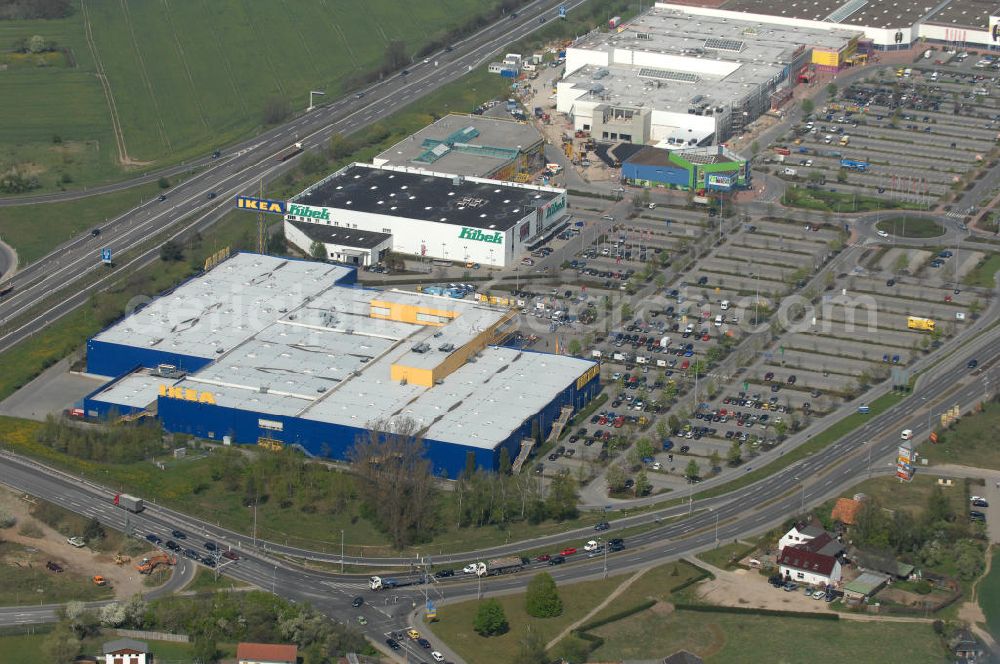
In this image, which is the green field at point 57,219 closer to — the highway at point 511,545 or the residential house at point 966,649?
the highway at point 511,545

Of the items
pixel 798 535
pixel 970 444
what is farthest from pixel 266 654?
pixel 970 444

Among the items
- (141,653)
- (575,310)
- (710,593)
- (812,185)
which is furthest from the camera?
(812,185)

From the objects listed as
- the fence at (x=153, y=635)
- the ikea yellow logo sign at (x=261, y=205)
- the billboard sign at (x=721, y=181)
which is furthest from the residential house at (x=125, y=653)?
the billboard sign at (x=721, y=181)

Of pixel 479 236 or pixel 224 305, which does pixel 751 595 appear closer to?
pixel 224 305

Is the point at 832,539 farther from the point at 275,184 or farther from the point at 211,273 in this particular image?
the point at 275,184

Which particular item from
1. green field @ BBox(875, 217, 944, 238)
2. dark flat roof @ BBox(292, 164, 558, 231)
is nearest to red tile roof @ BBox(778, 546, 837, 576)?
dark flat roof @ BBox(292, 164, 558, 231)

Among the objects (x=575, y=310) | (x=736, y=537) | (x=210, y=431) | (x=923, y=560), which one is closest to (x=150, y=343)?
(x=210, y=431)
